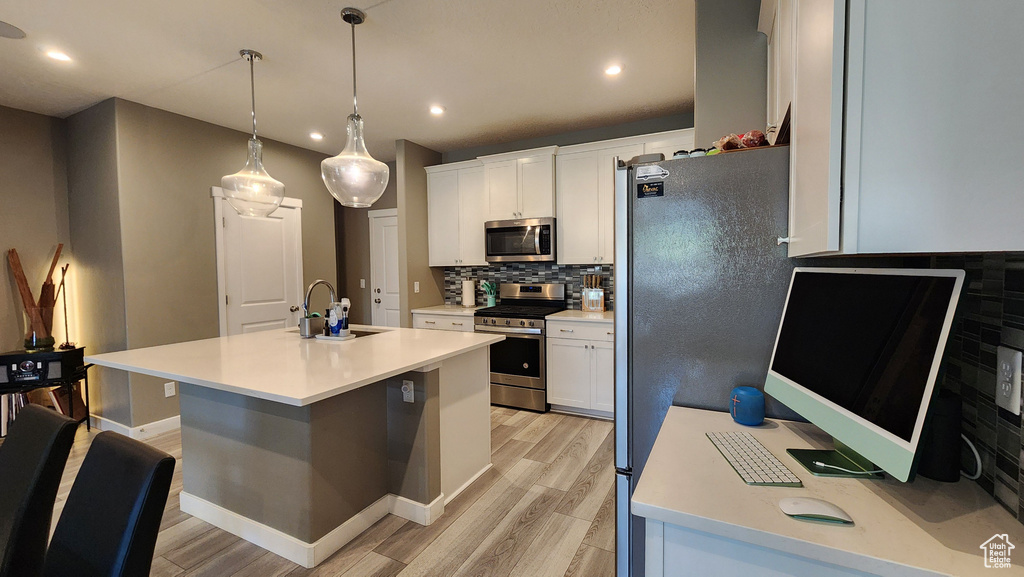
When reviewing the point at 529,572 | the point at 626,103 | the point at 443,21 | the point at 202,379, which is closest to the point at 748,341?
the point at 529,572

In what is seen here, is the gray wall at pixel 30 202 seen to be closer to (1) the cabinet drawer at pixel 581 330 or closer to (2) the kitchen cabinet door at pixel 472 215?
(2) the kitchen cabinet door at pixel 472 215

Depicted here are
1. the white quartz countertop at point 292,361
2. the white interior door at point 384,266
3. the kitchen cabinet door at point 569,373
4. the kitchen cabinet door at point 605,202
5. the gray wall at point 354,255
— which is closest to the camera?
the white quartz countertop at point 292,361

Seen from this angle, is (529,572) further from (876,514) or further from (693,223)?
(693,223)

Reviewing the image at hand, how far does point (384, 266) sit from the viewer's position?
211 inches

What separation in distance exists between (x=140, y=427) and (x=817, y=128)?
14.9 feet

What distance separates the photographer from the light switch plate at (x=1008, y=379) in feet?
2.55

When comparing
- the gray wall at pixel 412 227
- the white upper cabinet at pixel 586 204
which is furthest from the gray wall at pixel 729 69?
the gray wall at pixel 412 227

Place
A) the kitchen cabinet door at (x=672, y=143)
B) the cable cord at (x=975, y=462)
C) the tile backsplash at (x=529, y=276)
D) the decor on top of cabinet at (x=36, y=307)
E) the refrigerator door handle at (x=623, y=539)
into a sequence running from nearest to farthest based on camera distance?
1. the cable cord at (x=975, y=462)
2. the refrigerator door handle at (x=623, y=539)
3. the decor on top of cabinet at (x=36, y=307)
4. the kitchen cabinet door at (x=672, y=143)
5. the tile backsplash at (x=529, y=276)

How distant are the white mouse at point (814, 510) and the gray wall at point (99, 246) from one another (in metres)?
4.27

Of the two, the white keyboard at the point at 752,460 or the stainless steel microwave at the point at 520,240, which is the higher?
the stainless steel microwave at the point at 520,240

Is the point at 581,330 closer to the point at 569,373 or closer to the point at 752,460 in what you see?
the point at 569,373

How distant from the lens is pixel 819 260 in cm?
128

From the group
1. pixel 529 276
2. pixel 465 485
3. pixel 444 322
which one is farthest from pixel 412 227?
pixel 465 485

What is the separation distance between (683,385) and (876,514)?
61cm
